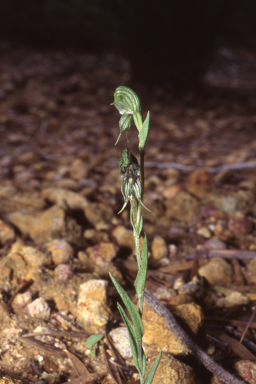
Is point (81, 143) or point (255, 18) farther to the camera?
point (255, 18)

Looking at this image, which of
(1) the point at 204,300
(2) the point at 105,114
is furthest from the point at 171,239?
(2) the point at 105,114

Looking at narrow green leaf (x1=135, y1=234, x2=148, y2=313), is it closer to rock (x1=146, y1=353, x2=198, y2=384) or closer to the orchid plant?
the orchid plant

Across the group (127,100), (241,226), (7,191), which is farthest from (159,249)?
(7,191)

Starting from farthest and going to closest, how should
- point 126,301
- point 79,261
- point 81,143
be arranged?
point 81,143 → point 79,261 → point 126,301

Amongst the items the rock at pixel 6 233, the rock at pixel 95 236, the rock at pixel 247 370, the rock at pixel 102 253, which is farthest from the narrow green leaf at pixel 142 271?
the rock at pixel 6 233

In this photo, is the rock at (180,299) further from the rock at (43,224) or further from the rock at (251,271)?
the rock at (43,224)

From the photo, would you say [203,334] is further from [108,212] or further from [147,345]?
[108,212]
